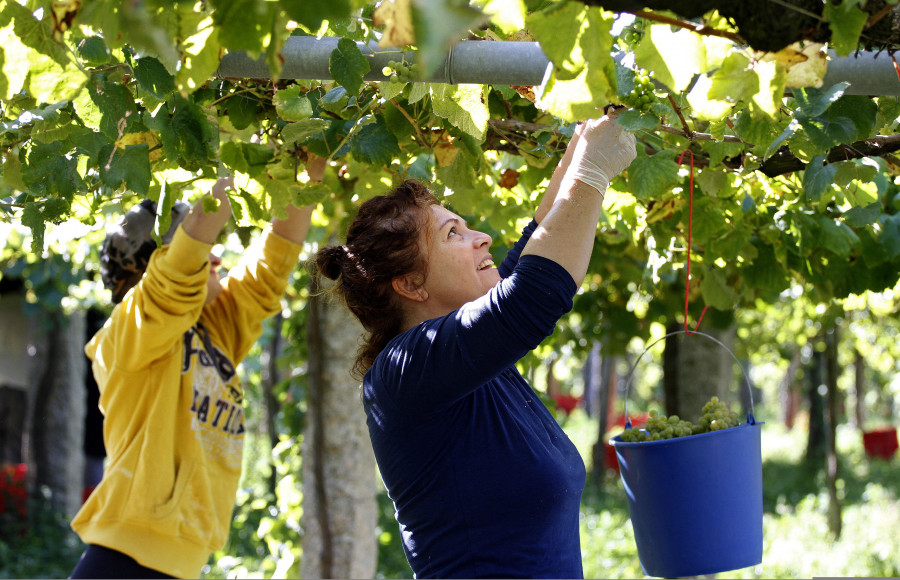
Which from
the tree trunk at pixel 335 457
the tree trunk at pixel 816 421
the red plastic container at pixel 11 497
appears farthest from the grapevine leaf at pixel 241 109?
the tree trunk at pixel 816 421

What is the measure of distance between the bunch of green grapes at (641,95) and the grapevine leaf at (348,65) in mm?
441

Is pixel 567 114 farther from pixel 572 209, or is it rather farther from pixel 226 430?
pixel 226 430

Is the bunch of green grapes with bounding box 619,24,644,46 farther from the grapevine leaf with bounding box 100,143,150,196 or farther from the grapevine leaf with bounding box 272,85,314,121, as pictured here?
the grapevine leaf with bounding box 100,143,150,196

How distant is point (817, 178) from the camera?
150 centimetres

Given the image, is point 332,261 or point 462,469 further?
point 332,261

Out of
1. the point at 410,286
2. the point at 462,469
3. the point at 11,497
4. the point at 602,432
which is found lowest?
the point at 11,497

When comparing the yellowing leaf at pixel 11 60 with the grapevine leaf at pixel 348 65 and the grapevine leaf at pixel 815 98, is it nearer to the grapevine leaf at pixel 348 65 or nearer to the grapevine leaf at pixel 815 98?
the grapevine leaf at pixel 348 65

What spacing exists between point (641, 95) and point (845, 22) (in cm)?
41

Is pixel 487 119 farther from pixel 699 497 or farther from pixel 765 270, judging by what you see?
pixel 765 270

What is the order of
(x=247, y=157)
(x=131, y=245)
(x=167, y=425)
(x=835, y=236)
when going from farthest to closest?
(x=131, y=245), (x=167, y=425), (x=835, y=236), (x=247, y=157)

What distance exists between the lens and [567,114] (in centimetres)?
110

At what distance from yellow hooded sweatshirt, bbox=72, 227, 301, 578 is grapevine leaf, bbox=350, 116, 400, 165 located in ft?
2.64

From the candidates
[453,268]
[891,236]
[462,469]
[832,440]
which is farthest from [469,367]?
[832,440]

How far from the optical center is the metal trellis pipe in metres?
1.19
